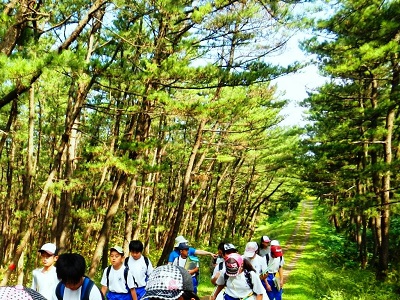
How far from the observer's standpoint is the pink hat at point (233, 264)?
4.77m

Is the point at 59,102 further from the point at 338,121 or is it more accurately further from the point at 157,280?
the point at 157,280

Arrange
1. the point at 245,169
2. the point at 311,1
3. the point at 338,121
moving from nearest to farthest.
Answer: the point at 311,1 → the point at 338,121 → the point at 245,169

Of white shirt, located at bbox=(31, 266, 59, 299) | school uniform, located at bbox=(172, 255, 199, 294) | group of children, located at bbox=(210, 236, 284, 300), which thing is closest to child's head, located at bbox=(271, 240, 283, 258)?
group of children, located at bbox=(210, 236, 284, 300)

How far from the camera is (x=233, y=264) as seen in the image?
4770 mm

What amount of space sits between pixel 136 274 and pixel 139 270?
70mm

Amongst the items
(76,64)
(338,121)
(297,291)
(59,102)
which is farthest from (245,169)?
(76,64)

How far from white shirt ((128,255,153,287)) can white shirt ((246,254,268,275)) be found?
1.86m

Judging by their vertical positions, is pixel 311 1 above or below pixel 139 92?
above

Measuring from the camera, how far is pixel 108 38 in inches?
497

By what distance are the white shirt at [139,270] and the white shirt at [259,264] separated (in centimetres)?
186

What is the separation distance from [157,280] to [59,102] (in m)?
18.5

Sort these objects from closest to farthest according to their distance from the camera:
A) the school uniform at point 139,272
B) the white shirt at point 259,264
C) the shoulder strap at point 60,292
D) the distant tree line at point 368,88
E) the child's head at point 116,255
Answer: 1. the shoulder strap at point 60,292
2. the child's head at point 116,255
3. the school uniform at point 139,272
4. the white shirt at point 259,264
5. the distant tree line at point 368,88

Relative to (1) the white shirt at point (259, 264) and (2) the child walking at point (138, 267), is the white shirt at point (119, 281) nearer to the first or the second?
(2) the child walking at point (138, 267)

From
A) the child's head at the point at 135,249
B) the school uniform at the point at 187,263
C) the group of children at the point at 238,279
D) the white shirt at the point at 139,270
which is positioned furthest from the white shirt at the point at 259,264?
the child's head at the point at 135,249
